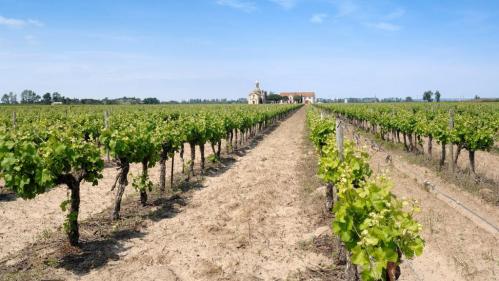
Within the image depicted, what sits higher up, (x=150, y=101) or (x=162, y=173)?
(x=150, y=101)

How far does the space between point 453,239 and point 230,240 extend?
15.9ft

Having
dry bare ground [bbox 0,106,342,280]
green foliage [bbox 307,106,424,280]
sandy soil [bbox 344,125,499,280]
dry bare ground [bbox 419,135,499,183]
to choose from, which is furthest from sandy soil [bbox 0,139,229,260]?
dry bare ground [bbox 419,135,499,183]

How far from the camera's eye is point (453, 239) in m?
8.63

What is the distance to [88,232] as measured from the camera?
367 inches

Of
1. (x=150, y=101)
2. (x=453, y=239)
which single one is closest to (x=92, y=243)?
(x=453, y=239)

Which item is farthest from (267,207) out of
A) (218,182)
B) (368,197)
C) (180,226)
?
(368,197)

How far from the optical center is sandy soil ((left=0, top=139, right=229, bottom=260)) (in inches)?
361

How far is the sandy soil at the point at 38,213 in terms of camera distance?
918 centimetres

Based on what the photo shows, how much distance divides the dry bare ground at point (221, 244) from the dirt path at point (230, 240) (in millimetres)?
18

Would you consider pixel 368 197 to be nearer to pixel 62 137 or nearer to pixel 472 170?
pixel 62 137

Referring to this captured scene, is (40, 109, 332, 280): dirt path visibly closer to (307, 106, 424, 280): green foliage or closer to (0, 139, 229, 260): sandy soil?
(0, 139, 229, 260): sandy soil

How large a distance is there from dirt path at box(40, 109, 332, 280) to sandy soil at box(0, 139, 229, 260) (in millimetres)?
2140

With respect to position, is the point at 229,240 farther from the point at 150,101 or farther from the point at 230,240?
the point at 150,101

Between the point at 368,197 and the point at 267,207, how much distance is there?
20.9ft
